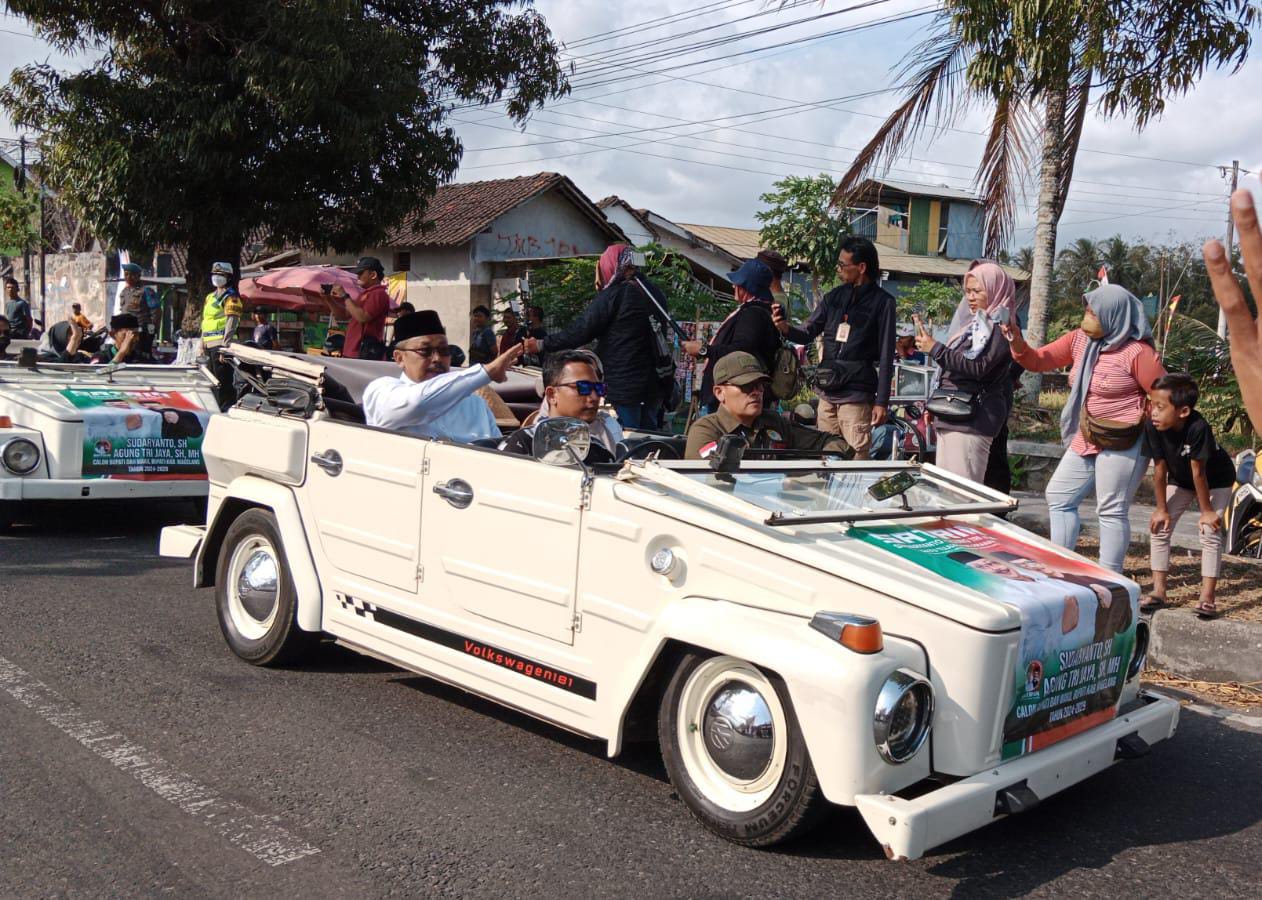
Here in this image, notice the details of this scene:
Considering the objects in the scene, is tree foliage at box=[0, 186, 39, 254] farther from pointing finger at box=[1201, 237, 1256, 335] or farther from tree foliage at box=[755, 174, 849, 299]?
pointing finger at box=[1201, 237, 1256, 335]

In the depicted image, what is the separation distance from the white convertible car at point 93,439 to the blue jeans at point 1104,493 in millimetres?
5947

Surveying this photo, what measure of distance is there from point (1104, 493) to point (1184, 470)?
0.70 m

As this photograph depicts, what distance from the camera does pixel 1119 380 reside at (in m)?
6.46

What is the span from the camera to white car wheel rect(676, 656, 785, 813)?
3.51 meters

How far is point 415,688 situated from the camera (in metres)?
5.17

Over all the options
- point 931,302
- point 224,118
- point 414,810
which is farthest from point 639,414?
point 931,302

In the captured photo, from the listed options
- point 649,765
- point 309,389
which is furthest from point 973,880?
point 309,389

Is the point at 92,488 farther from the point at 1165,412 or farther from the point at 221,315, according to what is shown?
the point at 1165,412

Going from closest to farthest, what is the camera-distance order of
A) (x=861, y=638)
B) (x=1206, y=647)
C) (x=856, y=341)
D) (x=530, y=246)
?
(x=861, y=638) → (x=1206, y=647) → (x=856, y=341) → (x=530, y=246)

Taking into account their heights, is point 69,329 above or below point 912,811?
above

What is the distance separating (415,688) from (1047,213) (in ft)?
26.6

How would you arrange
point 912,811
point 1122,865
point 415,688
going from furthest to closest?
point 415,688, point 1122,865, point 912,811

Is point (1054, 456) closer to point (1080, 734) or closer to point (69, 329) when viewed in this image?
point (1080, 734)

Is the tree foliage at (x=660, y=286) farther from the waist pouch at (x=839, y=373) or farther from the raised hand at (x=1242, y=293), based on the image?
the raised hand at (x=1242, y=293)
